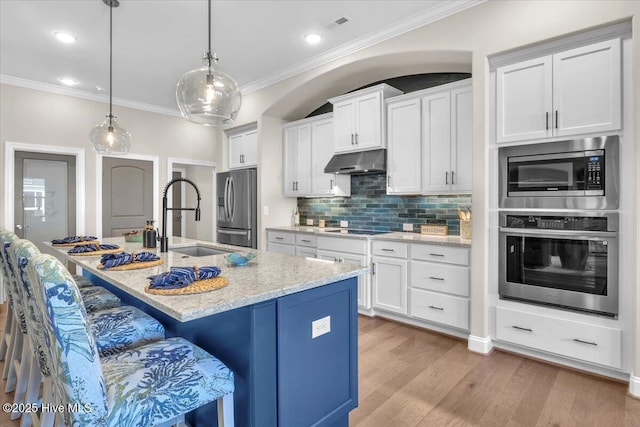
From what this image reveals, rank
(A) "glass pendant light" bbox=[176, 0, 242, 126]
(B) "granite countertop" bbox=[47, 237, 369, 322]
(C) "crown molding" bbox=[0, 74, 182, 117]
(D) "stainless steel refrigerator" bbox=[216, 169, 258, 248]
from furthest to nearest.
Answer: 1. (D) "stainless steel refrigerator" bbox=[216, 169, 258, 248]
2. (C) "crown molding" bbox=[0, 74, 182, 117]
3. (A) "glass pendant light" bbox=[176, 0, 242, 126]
4. (B) "granite countertop" bbox=[47, 237, 369, 322]

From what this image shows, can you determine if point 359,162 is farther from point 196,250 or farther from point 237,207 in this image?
point 237,207

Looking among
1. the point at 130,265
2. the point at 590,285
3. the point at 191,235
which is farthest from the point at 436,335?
the point at 191,235

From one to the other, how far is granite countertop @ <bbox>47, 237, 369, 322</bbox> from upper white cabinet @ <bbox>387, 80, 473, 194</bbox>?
192cm

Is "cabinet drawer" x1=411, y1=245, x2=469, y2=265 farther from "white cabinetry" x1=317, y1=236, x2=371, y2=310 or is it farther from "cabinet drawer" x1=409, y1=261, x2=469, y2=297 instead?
"white cabinetry" x1=317, y1=236, x2=371, y2=310

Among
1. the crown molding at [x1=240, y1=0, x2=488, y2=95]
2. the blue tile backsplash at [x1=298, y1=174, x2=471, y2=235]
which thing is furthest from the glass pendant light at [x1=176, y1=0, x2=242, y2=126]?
the blue tile backsplash at [x1=298, y1=174, x2=471, y2=235]

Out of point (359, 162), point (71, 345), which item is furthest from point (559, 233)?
point (71, 345)

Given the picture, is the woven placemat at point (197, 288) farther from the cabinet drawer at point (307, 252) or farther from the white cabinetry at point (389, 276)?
the cabinet drawer at point (307, 252)

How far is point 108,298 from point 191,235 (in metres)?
5.55

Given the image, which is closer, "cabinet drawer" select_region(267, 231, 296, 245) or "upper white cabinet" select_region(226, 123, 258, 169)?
"cabinet drawer" select_region(267, 231, 296, 245)

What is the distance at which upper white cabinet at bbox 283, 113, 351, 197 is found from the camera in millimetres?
4508

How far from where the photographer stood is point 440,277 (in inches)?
127

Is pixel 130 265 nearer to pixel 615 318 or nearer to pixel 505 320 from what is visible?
pixel 505 320

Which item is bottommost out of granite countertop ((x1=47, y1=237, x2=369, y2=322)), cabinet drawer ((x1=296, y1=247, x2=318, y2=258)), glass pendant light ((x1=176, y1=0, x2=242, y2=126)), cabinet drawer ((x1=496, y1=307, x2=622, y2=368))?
cabinet drawer ((x1=496, y1=307, x2=622, y2=368))

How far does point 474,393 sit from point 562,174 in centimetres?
168
